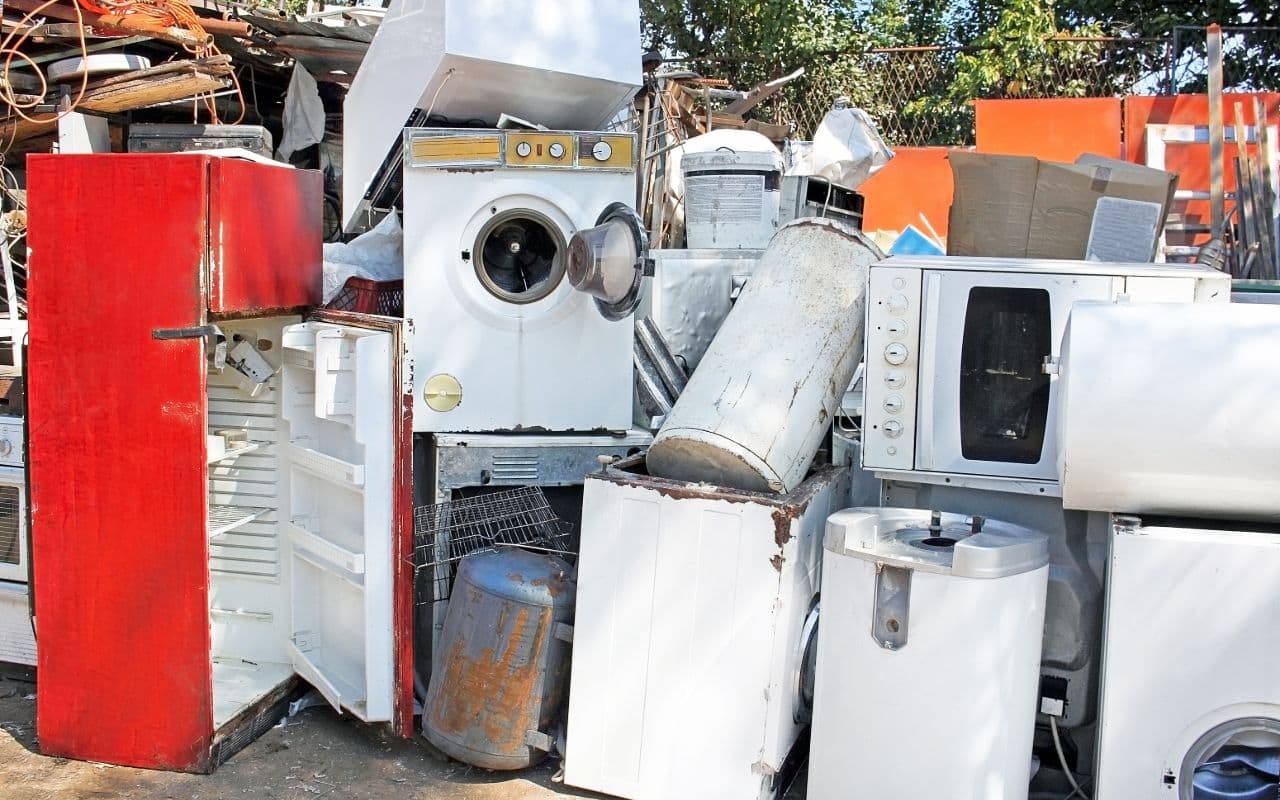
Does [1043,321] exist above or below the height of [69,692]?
above

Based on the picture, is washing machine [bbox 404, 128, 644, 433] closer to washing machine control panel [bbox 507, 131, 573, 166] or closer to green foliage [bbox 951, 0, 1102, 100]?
washing machine control panel [bbox 507, 131, 573, 166]

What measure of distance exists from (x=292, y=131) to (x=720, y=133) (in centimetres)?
234

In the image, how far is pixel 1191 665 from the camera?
2682mm

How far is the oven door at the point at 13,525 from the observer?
397 centimetres

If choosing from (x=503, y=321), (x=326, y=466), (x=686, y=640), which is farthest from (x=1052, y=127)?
(x=326, y=466)

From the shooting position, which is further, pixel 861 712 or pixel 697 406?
pixel 697 406

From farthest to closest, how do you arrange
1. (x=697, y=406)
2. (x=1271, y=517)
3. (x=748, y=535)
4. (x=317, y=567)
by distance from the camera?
(x=317, y=567)
(x=697, y=406)
(x=748, y=535)
(x=1271, y=517)

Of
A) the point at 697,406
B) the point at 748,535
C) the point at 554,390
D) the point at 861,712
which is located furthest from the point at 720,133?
the point at 861,712

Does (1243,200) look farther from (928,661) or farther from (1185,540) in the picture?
(928,661)

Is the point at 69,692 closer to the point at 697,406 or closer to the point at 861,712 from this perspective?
the point at 697,406

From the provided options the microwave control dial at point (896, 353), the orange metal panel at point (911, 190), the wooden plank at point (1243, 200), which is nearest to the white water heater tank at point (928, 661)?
the microwave control dial at point (896, 353)

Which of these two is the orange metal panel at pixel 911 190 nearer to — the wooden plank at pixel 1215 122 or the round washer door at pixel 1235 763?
the wooden plank at pixel 1215 122

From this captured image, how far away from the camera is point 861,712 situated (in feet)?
9.59

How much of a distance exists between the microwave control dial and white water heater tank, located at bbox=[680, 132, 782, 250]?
5.34 ft
